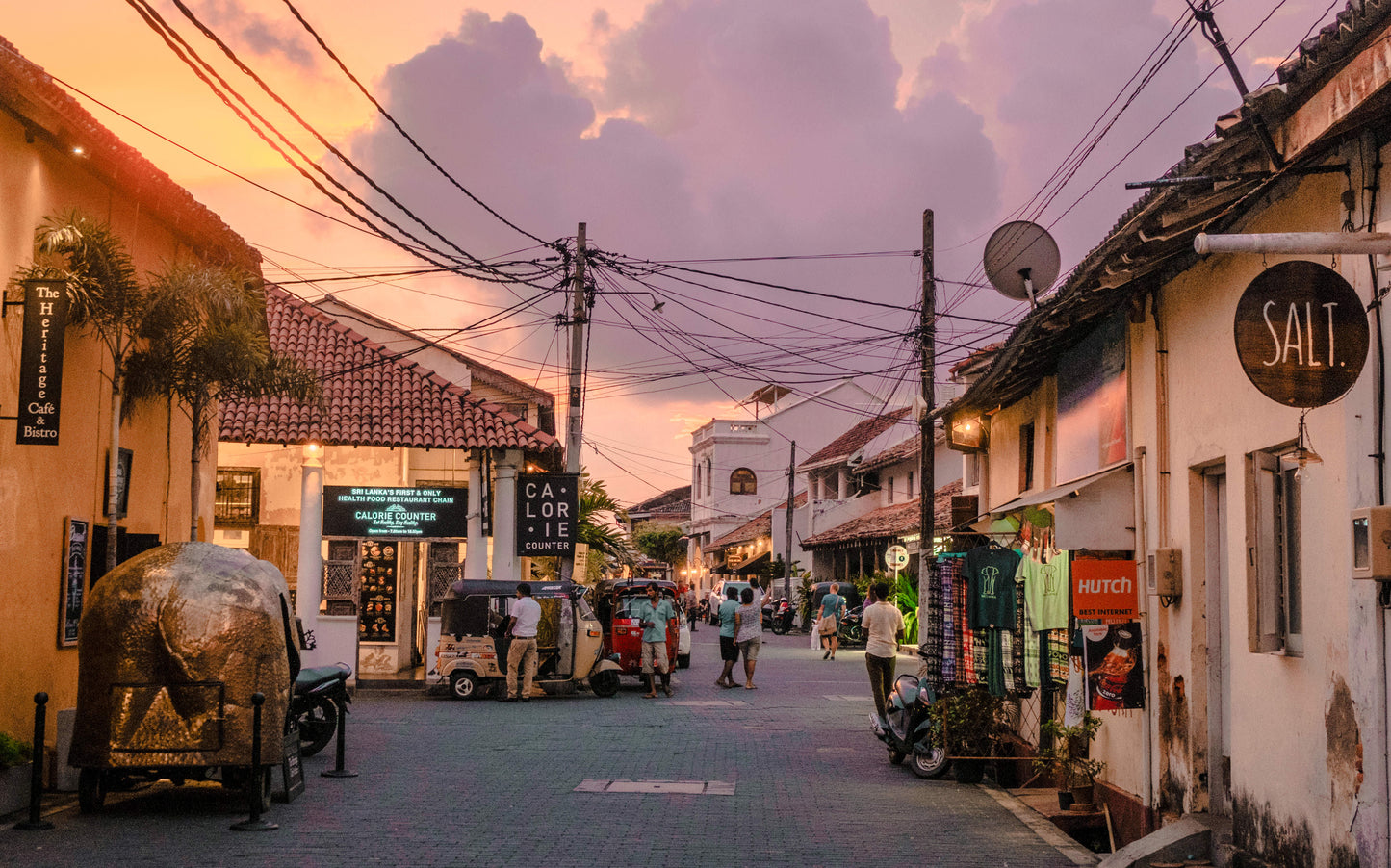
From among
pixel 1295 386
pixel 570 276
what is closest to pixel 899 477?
pixel 570 276

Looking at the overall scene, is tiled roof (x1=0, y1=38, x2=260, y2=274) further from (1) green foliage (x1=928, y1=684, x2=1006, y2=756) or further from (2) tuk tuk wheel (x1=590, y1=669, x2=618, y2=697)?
(2) tuk tuk wheel (x1=590, y1=669, x2=618, y2=697)

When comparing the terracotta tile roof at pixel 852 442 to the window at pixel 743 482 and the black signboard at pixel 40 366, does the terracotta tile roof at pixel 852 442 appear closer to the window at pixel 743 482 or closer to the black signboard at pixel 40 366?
the window at pixel 743 482

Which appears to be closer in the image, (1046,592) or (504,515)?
(1046,592)

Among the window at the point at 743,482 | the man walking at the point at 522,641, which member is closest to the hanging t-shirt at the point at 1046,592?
the man walking at the point at 522,641

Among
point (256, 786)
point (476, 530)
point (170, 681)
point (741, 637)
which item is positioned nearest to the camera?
point (256, 786)

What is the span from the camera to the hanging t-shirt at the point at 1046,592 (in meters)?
11.8

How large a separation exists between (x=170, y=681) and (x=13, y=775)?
1.39 m

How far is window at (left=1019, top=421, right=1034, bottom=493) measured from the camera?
656 inches

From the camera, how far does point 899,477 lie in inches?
1925

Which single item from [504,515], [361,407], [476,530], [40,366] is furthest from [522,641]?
[40,366]

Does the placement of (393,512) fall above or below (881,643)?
above

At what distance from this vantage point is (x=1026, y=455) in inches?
664

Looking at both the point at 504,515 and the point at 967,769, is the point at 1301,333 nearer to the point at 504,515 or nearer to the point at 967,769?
the point at 967,769

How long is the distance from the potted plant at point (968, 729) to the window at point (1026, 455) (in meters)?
3.51
